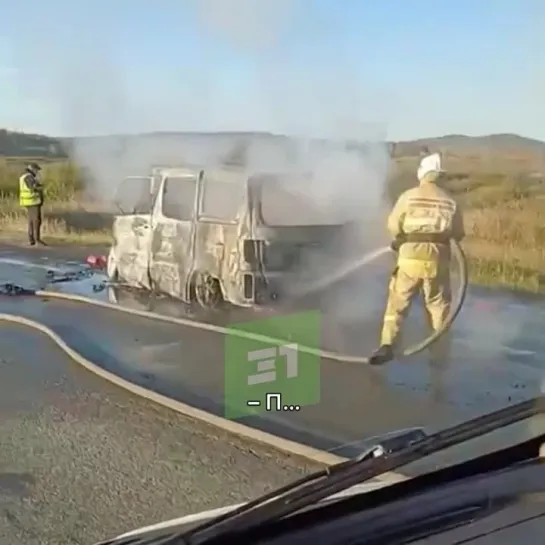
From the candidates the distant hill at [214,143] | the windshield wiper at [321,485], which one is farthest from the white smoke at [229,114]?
the windshield wiper at [321,485]

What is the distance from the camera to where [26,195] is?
2.34 m

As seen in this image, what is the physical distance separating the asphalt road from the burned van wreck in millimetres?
298

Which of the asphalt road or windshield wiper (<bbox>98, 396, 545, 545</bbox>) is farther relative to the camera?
the asphalt road

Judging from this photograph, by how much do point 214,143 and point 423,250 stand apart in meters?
0.54

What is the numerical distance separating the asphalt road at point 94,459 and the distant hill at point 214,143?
1.80ft

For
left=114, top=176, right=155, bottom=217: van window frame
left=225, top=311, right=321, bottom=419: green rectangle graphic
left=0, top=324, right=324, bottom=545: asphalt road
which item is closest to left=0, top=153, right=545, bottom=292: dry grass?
left=114, top=176, right=155, bottom=217: van window frame

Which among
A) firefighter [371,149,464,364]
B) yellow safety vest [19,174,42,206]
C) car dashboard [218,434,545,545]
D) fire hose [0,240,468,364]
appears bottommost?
car dashboard [218,434,545,545]

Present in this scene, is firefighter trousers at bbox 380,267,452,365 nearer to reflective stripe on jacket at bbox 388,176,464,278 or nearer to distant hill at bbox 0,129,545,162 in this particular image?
reflective stripe on jacket at bbox 388,176,464,278

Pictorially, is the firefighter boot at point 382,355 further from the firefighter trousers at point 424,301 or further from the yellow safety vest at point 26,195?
the yellow safety vest at point 26,195

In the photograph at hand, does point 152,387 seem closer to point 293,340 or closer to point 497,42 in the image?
point 293,340

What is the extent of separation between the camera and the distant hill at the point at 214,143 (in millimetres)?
1978

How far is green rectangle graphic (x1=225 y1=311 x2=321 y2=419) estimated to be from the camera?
217cm

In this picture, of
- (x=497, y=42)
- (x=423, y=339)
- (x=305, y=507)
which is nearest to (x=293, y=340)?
(x=423, y=339)

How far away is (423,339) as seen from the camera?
227 cm
